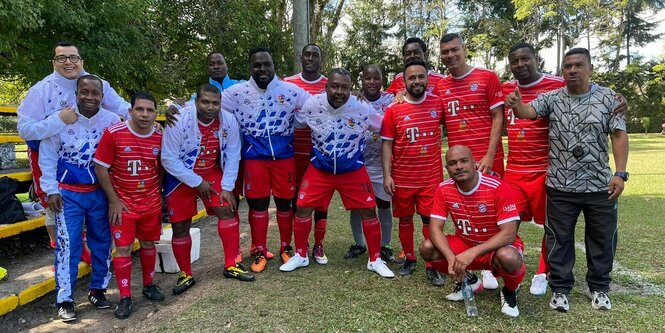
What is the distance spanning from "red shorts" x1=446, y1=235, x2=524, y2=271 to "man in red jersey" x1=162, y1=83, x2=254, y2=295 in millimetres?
2033

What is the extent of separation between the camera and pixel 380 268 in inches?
178

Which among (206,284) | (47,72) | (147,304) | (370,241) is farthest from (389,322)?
(47,72)

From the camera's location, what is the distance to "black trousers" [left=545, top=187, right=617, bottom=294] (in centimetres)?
369

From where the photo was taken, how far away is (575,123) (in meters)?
3.68

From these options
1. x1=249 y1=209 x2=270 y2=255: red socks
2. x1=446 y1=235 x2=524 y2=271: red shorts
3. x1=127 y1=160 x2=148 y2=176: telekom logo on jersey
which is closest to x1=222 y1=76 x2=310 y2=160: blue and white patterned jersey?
x1=249 y1=209 x2=270 y2=255: red socks

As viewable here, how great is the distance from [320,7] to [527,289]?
58.3 feet

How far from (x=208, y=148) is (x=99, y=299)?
1688 millimetres

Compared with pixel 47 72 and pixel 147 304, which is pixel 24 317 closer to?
pixel 147 304

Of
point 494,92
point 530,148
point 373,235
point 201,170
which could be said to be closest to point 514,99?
point 494,92

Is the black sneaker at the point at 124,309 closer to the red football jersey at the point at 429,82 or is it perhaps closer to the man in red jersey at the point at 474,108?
the man in red jersey at the point at 474,108

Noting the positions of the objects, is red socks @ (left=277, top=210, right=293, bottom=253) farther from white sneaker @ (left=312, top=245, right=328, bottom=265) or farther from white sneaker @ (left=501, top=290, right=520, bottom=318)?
white sneaker @ (left=501, top=290, right=520, bottom=318)

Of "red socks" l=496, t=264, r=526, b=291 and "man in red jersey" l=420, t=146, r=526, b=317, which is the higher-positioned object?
"man in red jersey" l=420, t=146, r=526, b=317

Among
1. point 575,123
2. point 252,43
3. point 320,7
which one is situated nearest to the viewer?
point 575,123

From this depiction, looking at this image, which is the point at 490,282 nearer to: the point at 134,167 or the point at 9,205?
the point at 134,167
